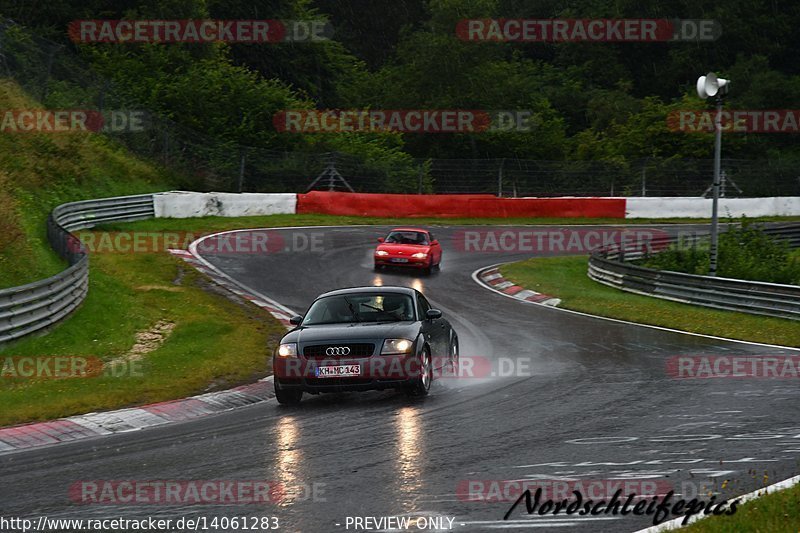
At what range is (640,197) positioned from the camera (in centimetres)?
4328

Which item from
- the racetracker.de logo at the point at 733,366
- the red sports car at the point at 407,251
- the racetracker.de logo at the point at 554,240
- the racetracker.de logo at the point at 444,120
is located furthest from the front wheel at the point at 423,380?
the racetracker.de logo at the point at 444,120

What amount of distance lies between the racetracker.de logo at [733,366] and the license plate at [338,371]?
14.8 ft

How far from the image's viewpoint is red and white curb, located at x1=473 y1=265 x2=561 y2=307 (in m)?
23.7

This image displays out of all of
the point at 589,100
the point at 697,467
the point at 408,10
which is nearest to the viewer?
the point at 697,467

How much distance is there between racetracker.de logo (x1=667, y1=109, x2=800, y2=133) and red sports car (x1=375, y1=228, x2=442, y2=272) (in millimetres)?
32858

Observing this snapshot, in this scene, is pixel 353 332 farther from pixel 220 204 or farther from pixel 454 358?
pixel 220 204

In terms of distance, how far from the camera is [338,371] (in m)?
11.7

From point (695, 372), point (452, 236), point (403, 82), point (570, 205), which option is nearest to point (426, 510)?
point (695, 372)

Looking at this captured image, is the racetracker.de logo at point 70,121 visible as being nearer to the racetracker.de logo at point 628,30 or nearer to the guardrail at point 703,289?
the guardrail at point 703,289

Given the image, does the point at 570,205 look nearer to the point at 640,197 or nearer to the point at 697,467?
the point at 640,197

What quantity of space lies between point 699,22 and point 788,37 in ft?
21.7

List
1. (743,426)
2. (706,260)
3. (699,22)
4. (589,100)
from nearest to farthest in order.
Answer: (743,426), (706,260), (589,100), (699,22)

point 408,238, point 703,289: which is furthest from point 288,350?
point 408,238

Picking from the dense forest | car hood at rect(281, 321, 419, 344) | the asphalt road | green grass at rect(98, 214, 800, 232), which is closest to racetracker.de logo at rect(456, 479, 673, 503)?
the asphalt road
